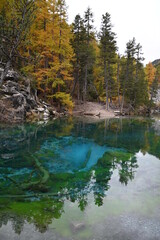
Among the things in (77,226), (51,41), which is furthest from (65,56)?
(77,226)

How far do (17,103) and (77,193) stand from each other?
53.9 ft

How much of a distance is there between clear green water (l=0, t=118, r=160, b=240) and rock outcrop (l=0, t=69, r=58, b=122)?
8101mm

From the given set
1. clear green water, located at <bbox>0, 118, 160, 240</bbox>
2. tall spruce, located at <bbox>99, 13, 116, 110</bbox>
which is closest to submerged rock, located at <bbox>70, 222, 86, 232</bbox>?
clear green water, located at <bbox>0, 118, 160, 240</bbox>

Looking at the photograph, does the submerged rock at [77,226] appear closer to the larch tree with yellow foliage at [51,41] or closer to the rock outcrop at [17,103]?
the rock outcrop at [17,103]

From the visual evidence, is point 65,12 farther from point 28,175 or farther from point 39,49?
point 28,175

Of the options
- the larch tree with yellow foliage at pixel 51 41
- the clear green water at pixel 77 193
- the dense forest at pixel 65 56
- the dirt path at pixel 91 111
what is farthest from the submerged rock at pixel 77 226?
the dirt path at pixel 91 111

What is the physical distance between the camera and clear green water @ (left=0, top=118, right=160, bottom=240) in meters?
4.12

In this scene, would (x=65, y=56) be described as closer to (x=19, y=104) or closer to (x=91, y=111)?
(x=91, y=111)

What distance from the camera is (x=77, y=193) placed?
235 inches

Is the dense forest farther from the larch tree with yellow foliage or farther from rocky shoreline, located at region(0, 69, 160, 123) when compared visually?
rocky shoreline, located at region(0, 69, 160, 123)

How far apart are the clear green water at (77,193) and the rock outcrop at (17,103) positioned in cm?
810

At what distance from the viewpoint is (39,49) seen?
26.2 metres

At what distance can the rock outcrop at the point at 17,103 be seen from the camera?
748 inches

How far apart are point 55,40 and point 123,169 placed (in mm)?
22819
